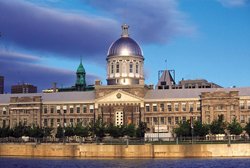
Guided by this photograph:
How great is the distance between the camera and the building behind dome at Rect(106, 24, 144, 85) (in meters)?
155

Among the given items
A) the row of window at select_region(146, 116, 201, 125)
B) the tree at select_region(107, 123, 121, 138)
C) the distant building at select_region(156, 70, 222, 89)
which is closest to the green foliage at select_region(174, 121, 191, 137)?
the tree at select_region(107, 123, 121, 138)

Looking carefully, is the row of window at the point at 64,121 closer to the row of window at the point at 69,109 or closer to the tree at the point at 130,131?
the row of window at the point at 69,109

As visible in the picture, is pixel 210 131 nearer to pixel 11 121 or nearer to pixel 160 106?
pixel 160 106

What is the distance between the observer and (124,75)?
155500mm

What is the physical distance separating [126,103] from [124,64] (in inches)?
565

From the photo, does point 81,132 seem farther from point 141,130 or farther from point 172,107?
point 172,107

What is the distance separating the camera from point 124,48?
156000 millimetres

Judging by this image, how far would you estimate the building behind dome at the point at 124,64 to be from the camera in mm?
155375

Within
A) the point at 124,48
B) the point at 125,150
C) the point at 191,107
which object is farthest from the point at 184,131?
the point at 124,48

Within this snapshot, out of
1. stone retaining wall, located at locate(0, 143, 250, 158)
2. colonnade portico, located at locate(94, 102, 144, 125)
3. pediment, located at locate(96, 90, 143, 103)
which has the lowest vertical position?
stone retaining wall, located at locate(0, 143, 250, 158)

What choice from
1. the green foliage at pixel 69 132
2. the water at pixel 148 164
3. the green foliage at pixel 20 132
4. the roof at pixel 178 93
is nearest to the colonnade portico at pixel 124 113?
the roof at pixel 178 93

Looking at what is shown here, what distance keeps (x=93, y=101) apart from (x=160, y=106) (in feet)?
57.8

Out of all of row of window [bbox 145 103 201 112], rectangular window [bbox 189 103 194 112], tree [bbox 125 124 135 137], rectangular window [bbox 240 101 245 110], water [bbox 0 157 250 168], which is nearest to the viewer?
water [bbox 0 157 250 168]

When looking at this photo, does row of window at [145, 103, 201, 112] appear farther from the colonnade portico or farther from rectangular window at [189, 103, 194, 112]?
the colonnade portico
